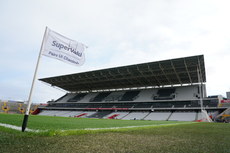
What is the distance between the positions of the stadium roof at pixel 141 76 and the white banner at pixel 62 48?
27.8 m

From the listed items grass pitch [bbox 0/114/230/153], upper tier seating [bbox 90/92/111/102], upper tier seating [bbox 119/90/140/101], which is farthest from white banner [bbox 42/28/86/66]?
upper tier seating [bbox 90/92/111/102]

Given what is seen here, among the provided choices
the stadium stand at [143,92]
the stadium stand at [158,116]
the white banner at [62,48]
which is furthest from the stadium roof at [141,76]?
the white banner at [62,48]

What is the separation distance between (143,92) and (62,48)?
138 ft

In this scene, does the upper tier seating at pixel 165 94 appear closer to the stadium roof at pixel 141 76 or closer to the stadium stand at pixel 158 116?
the stadium roof at pixel 141 76

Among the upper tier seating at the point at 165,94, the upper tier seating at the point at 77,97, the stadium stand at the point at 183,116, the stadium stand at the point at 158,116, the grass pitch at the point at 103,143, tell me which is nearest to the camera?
the grass pitch at the point at 103,143

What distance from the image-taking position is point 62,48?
506cm

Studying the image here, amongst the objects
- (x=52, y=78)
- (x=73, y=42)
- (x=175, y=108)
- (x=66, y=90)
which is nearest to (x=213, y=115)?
(x=175, y=108)

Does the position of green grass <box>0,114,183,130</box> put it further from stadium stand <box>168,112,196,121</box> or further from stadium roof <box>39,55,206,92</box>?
stadium roof <box>39,55,206,92</box>

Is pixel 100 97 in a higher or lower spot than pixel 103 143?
higher

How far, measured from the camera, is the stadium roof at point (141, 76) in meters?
31.8

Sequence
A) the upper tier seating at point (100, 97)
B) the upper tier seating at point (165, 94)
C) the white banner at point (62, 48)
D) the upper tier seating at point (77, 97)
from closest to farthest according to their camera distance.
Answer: the white banner at point (62, 48) < the upper tier seating at point (165, 94) < the upper tier seating at point (100, 97) < the upper tier seating at point (77, 97)

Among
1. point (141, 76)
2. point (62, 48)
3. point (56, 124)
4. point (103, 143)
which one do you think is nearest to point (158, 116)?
point (141, 76)

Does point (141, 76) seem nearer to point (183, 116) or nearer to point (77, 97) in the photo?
point (183, 116)

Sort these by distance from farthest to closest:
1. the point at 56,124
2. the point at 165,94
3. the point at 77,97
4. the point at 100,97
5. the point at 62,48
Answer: the point at 77,97 < the point at 100,97 < the point at 165,94 < the point at 56,124 < the point at 62,48
